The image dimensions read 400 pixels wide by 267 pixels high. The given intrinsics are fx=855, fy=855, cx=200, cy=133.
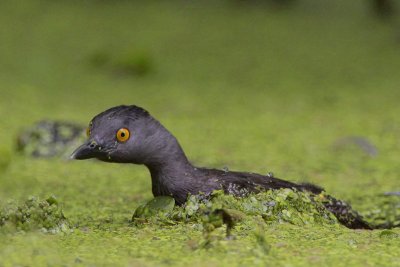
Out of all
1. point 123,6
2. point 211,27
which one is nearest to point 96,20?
point 123,6

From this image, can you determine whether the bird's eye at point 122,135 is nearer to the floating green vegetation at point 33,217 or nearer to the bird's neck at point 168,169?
the bird's neck at point 168,169

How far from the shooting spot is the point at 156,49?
1220 cm

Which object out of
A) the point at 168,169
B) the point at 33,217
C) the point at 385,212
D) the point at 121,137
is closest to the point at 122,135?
the point at 121,137

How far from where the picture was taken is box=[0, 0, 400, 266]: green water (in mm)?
3654

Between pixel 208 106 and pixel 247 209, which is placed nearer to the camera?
pixel 247 209

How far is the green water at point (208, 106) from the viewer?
3654 mm

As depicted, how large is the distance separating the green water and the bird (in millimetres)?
337

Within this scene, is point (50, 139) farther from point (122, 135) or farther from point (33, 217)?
point (33, 217)

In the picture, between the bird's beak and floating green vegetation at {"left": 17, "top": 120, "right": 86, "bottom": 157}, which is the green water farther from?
the bird's beak

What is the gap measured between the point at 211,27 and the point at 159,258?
9811mm

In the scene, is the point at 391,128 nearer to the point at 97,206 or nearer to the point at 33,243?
the point at 97,206

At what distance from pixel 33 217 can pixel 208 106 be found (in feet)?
19.4

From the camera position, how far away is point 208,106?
385 inches

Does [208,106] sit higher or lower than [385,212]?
higher
